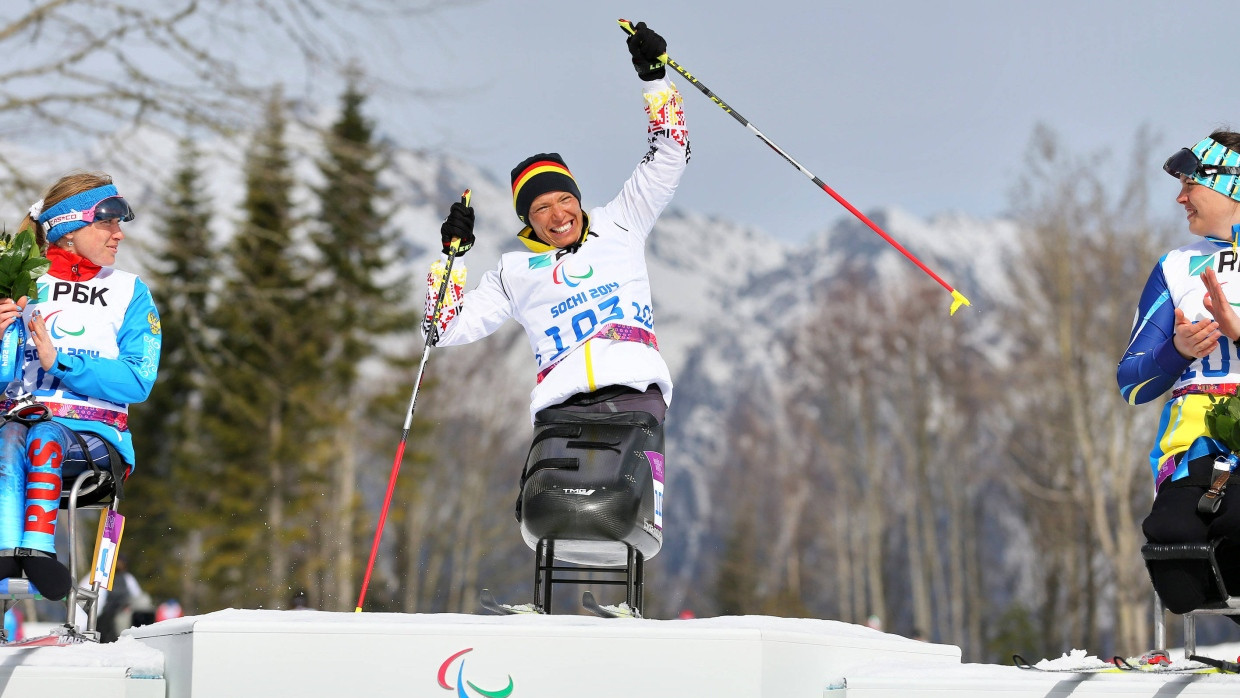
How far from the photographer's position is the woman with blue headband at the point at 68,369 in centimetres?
446

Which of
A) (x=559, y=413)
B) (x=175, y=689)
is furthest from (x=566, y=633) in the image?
(x=559, y=413)

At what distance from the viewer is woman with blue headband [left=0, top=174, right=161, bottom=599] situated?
14.6ft

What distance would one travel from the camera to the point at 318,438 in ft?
102

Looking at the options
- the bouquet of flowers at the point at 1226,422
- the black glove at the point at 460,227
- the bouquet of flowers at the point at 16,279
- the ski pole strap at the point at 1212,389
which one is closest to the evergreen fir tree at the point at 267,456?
the black glove at the point at 460,227

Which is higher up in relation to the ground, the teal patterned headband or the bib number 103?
the teal patterned headband

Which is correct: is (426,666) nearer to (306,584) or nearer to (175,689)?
(175,689)

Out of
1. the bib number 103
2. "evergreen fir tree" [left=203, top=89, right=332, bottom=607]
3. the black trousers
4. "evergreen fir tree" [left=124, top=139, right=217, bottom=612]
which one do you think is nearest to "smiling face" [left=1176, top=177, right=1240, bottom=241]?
the black trousers

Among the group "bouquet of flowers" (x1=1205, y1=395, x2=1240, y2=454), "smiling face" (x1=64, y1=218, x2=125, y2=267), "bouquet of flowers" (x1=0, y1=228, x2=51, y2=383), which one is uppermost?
"smiling face" (x1=64, y1=218, x2=125, y2=267)

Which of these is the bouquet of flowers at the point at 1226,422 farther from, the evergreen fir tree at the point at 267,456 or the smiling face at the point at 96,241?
the evergreen fir tree at the point at 267,456

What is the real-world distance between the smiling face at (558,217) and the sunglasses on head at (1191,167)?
7.83ft

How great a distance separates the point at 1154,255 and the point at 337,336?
59.4ft

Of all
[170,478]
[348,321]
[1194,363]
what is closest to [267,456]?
[170,478]

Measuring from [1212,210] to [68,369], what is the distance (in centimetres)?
417

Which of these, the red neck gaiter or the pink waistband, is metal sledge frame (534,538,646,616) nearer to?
the pink waistband
